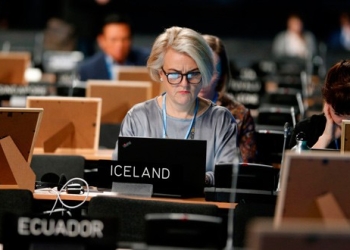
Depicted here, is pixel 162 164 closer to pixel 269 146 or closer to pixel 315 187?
pixel 315 187

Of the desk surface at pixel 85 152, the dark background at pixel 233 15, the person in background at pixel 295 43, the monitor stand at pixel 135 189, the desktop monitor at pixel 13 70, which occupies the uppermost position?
the dark background at pixel 233 15

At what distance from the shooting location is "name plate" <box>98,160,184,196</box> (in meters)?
6.88

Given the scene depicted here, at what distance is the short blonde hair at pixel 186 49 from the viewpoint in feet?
24.2

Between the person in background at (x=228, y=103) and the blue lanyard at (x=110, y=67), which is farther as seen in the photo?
the blue lanyard at (x=110, y=67)

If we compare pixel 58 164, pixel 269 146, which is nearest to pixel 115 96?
pixel 269 146

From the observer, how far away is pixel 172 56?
24.4ft

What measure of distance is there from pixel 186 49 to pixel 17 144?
1.13m

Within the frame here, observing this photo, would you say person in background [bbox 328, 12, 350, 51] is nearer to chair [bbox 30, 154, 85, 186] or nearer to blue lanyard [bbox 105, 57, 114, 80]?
blue lanyard [bbox 105, 57, 114, 80]

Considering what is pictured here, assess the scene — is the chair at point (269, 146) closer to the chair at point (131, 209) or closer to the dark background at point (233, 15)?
the chair at point (131, 209)

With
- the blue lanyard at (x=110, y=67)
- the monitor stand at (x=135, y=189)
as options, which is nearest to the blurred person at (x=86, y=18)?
the blue lanyard at (x=110, y=67)

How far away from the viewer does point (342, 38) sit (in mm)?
24266

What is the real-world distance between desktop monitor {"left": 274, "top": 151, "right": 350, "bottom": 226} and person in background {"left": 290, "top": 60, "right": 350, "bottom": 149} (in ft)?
6.51

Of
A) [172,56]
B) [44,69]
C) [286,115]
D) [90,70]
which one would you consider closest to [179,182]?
[172,56]

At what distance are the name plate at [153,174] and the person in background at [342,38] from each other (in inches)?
680
